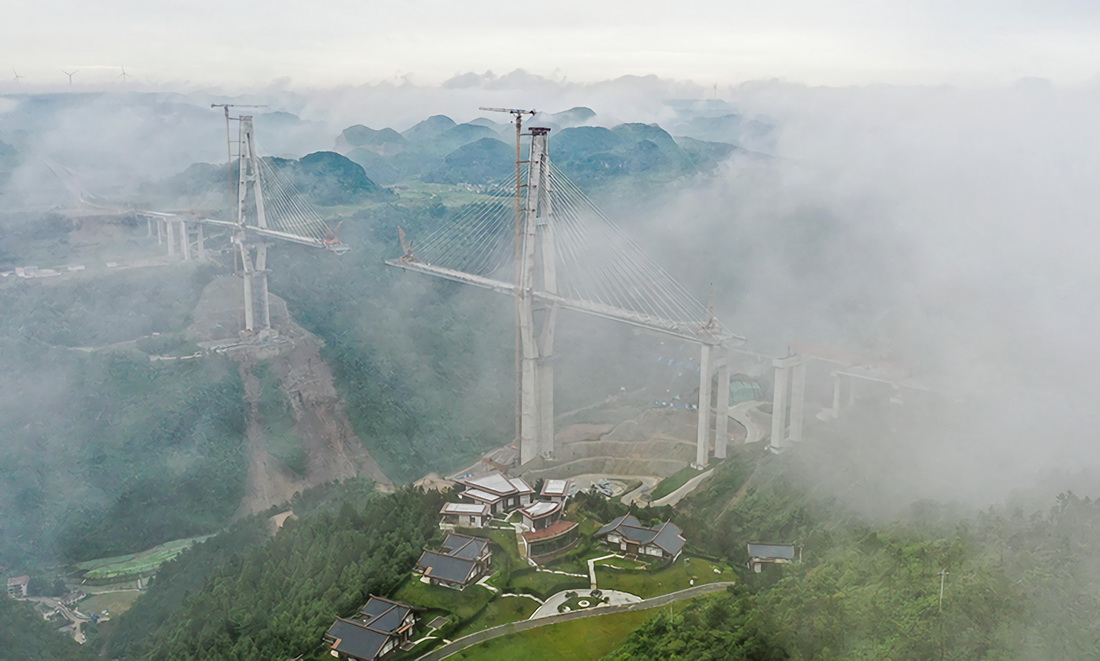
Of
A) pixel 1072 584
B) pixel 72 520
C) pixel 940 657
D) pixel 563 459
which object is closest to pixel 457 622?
pixel 940 657

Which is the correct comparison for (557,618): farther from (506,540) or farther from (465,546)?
(506,540)

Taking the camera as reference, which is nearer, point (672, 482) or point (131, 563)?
point (672, 482)

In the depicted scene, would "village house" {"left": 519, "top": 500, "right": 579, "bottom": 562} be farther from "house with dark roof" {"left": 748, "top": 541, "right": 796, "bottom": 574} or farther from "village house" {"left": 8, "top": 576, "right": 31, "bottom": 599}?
"village house" {"left": 8, "top": 576, "right": 31, "bottom": 599}

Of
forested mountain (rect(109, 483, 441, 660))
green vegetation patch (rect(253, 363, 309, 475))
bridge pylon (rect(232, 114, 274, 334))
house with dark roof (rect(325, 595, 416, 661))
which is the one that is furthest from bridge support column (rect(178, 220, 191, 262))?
house with dark roof (rect(325, 595, 416, 661))

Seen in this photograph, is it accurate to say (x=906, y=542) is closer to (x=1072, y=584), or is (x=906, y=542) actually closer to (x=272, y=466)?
(x=1072, y=584)

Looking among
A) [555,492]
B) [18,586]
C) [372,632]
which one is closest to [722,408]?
[555,492]
